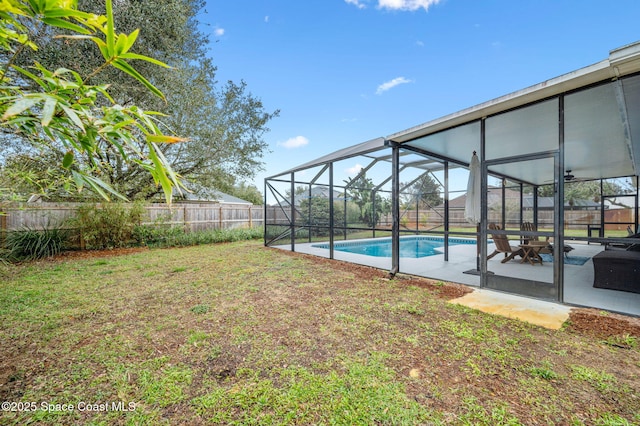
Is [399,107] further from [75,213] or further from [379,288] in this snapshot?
[75,213]

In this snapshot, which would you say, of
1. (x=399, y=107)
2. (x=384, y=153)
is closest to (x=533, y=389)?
(x=384, y=153)

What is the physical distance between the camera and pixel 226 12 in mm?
8992

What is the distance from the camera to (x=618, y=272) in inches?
164

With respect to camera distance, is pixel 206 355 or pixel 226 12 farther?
pixel 226 12

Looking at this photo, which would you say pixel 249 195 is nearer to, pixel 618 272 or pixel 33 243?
pixel 33 243

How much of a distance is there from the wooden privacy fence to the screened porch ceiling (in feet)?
15.2

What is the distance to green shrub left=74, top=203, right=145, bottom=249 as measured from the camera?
817cm

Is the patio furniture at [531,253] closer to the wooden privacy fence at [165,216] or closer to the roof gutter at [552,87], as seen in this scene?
the roof gutter at [552,87]

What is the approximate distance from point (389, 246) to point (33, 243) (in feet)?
37.4

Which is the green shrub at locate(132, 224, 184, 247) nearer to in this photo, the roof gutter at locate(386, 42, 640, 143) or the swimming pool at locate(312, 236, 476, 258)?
the swimming pool at locate(312, 236, 476, 258)

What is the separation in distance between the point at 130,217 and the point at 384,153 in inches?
331

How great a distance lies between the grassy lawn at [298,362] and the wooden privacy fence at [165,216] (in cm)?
155

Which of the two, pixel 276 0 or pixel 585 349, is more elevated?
pixel 276 0

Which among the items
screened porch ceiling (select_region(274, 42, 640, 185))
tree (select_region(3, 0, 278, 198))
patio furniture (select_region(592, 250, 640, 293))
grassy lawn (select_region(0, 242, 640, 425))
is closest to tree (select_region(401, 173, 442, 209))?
screened porch ceiling (select_region(274, 42, 640, 185))
